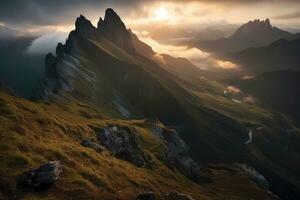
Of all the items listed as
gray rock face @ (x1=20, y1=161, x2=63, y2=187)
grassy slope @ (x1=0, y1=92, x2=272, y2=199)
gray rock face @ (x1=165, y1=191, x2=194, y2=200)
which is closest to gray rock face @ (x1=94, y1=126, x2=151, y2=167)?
grassy slope @ (x1=0, y1=92, x2=272, y2=199)

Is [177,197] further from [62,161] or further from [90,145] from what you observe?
[90,145]

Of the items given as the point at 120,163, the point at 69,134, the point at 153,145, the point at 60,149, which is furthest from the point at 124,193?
the point at 153,145

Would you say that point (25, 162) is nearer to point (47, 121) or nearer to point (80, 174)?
point (80, 174)

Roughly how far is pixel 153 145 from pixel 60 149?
96.5m

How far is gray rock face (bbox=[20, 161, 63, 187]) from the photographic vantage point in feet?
251

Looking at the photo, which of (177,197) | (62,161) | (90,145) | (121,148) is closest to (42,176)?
(62,161)

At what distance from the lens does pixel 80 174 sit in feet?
295

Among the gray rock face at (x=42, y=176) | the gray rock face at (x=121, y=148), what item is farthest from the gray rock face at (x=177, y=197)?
the gray rock face at (x=121, y=148)

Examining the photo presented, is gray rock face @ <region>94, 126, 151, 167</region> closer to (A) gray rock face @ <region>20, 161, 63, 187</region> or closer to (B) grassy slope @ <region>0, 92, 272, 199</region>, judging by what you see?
(B) grassy slope @ <region>0, 92, 272, 199</region>

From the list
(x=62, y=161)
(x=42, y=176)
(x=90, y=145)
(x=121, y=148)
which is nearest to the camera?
(x=42, y=176)

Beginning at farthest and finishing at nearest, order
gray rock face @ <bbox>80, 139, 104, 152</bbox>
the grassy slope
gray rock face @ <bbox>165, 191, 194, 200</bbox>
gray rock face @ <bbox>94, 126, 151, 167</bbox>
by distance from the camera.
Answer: gray rock face @ <bbox>94, 126, 151, 167</bbox>
gray rock face @ <bbox>80, 139, 104, 152</bbox>
gray rock face @ <bbox>165, 191, 194, 200</bbox>
the grassy slope

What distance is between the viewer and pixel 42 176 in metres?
78.2

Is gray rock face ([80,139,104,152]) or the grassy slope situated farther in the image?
gray rock face ([80,139,104,152])

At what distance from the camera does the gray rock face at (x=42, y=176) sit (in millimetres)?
76500
